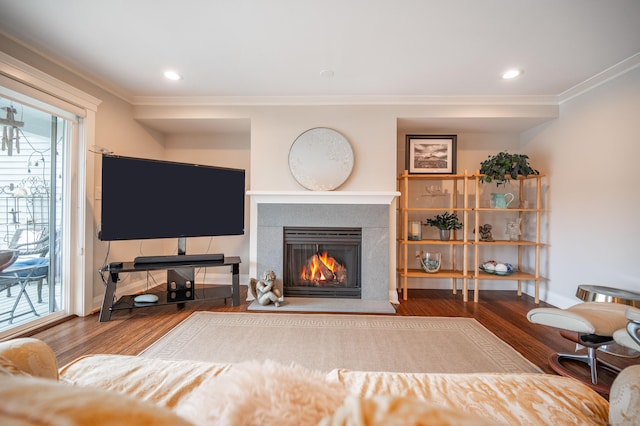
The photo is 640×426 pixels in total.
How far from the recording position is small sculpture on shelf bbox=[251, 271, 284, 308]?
9.45 ft

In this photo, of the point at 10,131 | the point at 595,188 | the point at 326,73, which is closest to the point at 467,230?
the point at 595,188

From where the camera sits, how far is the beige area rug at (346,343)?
1830mm

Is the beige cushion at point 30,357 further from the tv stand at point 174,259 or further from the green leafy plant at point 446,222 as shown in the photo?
the green leafy plant at point 446,222

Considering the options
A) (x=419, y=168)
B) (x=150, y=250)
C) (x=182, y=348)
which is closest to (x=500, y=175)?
(x=419, y=168)

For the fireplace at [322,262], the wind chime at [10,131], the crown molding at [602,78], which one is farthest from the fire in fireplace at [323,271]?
the crown molding at [602,78]

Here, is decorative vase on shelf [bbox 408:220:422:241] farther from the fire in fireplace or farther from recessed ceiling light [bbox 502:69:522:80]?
recessed ceiling light [bbox 502:69:522:80]

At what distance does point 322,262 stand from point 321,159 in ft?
4.19

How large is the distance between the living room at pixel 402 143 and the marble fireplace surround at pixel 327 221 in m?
0.10

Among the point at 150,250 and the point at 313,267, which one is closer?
the point at 313,267

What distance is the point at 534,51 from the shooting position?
2213mm

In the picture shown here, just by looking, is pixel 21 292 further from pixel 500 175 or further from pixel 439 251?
pixel 500 175

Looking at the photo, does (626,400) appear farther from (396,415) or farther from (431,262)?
(431,262)

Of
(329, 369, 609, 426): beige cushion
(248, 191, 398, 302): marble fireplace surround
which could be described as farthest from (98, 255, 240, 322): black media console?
(329, 369, 609, 426): beige cushion

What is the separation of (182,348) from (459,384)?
1.97m
